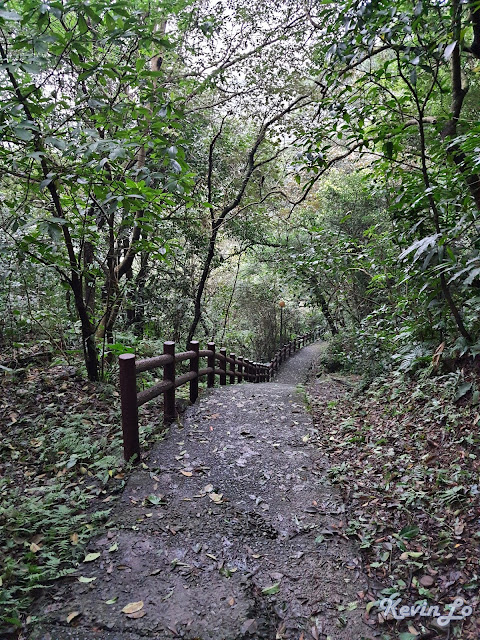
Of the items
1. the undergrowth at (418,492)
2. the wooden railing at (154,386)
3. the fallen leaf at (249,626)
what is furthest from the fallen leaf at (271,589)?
the wooden railing at (154,386)

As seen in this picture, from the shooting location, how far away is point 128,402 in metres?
3.84

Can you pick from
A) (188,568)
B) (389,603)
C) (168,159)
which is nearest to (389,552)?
(389,603)

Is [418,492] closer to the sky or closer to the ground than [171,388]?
closer to the ground

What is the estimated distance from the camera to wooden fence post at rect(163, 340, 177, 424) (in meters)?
4.87

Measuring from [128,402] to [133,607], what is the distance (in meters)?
1.81

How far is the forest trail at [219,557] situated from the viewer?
7.64ft

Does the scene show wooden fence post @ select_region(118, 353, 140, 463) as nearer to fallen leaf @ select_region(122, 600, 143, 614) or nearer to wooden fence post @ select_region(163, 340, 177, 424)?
wooden fence post @ select_region(163, 340, 177, 424)

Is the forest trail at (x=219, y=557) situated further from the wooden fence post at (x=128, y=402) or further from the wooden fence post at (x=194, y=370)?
the wooden fence post at (x=194, y=370)

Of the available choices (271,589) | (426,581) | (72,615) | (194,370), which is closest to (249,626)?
(271,589)

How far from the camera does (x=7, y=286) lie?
231 inches

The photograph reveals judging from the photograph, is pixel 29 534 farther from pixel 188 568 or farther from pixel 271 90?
pixel 271 90

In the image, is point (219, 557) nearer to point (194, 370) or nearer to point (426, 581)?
point (426, 581)

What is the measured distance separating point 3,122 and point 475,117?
22.8 feet

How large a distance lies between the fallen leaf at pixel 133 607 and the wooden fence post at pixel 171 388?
266cm
